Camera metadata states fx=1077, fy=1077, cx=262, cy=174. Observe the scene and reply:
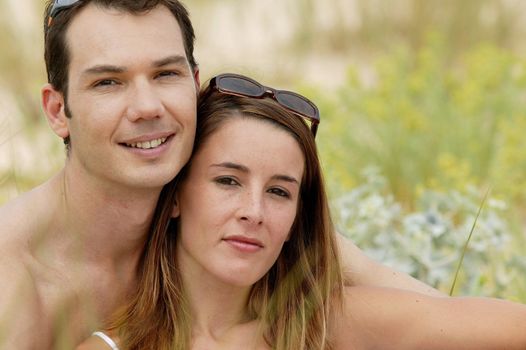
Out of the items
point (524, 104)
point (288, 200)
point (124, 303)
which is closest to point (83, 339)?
point (124, 303)

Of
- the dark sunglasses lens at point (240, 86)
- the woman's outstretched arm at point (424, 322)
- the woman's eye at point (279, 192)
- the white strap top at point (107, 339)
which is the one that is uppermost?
the dark sunglasses lens at point (240, 86)

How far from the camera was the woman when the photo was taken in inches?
120

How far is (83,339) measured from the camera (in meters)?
3.25

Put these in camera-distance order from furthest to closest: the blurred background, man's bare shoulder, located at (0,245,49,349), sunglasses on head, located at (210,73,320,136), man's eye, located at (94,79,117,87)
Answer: the blurred background, sunglasses on head, located at (210,73,320,136), man's eye, located at (94,79,117,87), man's bare shoulder, located at (0,245,49,349)

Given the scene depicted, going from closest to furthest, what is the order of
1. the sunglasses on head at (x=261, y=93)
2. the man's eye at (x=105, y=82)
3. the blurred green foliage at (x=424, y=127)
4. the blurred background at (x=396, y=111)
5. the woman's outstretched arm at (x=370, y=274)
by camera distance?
the man's eye at (x=105, y=82)
the sunglasses on head at (x=261, y=93)
the woman's outstretched arm at (x=370, y=274)
the blurred background at (x=396, y=111)
the blurred green foliage at (x=424, y=127)

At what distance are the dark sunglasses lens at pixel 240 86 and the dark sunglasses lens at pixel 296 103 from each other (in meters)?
0.06

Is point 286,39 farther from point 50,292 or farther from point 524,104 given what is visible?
point 50,292

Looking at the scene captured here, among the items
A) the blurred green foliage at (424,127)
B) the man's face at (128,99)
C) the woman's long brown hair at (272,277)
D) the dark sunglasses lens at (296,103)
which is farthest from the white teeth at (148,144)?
the blurred green foliage at (424,127)

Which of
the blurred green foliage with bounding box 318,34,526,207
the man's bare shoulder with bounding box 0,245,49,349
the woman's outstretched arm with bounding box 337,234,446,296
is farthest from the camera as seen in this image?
the blurred green foliage with bounding box 318,34,526,207

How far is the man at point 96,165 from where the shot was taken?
304 centimetres

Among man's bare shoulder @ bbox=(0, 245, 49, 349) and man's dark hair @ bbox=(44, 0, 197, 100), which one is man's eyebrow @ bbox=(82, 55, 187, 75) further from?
man's bare shoulder @ bbox=(0, 245, 49, 349)

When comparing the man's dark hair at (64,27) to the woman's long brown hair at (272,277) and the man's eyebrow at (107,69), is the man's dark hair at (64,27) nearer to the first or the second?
the man's eyebrow at (107,69)

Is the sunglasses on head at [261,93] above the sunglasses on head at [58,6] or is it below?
below

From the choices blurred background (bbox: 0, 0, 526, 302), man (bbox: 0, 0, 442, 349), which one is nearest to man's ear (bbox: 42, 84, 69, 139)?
man (bbox: 0, 0, 442, 349)
